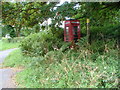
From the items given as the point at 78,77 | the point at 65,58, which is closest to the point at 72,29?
the point at 65,58

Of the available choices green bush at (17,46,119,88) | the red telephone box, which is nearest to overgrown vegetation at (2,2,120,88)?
green bush at (17,46,119,88)

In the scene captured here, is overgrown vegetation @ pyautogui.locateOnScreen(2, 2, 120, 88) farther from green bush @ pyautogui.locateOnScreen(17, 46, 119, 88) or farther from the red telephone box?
the red telephone box

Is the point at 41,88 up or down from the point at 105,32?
down

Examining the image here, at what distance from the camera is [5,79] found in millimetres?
4059

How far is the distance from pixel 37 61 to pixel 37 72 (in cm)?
60

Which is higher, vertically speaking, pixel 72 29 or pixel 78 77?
pixel 72 29

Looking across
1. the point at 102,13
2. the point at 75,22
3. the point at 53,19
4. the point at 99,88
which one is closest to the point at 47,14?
the point at 53,19

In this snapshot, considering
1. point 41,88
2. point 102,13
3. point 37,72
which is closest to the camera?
point 41,88

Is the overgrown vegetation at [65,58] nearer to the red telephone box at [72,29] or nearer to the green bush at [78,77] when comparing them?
the green bush at [78,77]

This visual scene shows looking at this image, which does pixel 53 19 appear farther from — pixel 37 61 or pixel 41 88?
pixel 41 88

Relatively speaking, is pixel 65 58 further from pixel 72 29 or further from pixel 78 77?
pixel 72 29

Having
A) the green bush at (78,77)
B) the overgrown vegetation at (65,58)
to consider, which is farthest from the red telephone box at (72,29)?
the green bush at (78,77)

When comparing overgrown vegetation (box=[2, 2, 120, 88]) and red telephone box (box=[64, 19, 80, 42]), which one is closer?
overgrown vegetation (box=[2, 2, 120, 88])

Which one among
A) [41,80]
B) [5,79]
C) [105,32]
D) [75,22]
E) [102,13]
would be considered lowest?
[5,79]
